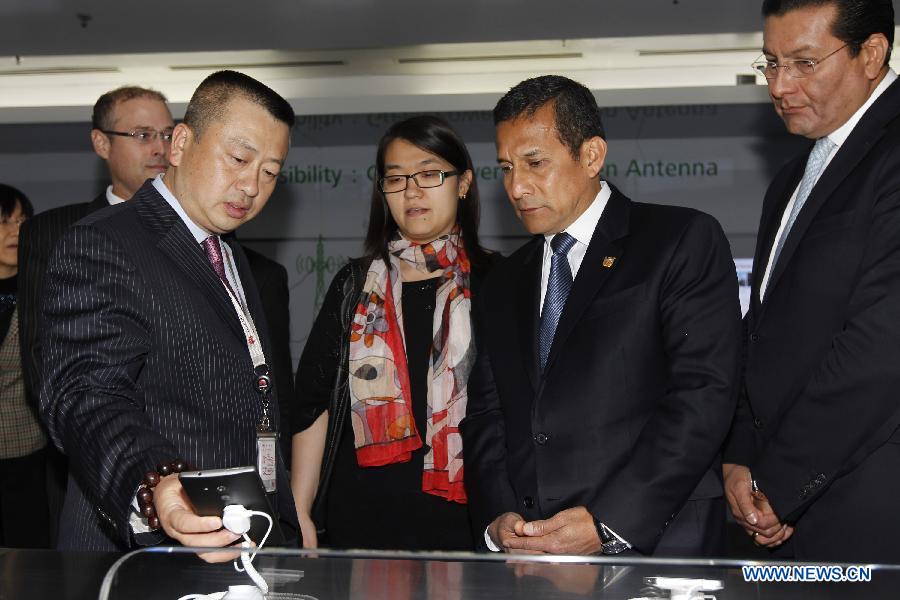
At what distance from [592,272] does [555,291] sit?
0.41ft

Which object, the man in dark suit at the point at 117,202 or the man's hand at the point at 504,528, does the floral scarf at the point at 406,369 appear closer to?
the man in dark suit at the point at 117,202

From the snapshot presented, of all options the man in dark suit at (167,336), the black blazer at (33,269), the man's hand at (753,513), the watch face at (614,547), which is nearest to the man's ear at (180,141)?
the man in dark suit at (167,336)

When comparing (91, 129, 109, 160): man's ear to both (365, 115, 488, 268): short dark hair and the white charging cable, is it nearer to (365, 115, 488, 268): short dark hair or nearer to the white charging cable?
(365, 115, 488, 268): short dark hair

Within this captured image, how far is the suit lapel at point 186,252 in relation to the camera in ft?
6.98

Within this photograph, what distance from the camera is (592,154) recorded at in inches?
100

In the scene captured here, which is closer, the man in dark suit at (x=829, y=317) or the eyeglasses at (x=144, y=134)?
the man in dark suit at (x=829, y=317)

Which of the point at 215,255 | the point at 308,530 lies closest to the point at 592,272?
the point at 215,255

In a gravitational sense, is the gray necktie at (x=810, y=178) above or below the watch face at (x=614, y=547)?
above

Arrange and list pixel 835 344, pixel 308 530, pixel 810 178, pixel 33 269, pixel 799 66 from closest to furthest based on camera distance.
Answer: pixel 835 344
pixel 799 66
pixel 810 178
pixel 308 530
pixel 33 269

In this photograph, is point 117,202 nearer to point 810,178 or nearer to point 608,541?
point 608,541

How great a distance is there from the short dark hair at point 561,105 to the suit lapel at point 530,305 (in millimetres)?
313

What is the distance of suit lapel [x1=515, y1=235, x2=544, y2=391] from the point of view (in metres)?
2.48

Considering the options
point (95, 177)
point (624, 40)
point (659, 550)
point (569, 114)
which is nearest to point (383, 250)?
point (569, 114)

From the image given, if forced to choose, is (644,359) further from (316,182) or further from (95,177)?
(95,177)
